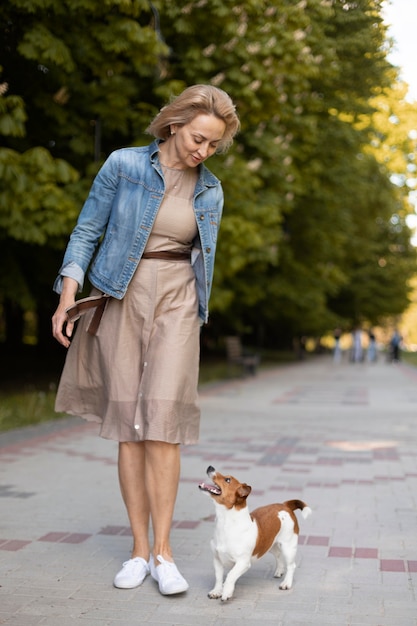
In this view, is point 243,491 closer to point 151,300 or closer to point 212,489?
point 212,489

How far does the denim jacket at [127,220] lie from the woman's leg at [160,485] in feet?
2.14

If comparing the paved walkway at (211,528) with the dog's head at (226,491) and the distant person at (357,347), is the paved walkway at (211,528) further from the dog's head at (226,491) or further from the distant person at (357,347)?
the distant person at (357,347)

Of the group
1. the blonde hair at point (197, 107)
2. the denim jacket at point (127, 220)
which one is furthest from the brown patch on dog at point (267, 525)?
the blonde hair at point (197, 107)

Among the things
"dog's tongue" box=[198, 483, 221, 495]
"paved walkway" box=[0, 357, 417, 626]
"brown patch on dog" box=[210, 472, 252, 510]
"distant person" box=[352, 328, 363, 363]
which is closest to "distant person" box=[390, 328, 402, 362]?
"distant person" box=[352, 328, 363, 363]

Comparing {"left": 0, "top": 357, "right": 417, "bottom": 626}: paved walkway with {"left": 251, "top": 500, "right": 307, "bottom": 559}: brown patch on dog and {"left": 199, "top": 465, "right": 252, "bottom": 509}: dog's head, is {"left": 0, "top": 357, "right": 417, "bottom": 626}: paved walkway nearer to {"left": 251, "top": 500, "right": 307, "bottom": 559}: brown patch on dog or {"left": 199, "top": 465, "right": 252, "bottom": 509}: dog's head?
{"left": 251, "top": 500, "right": 307, "bottom": 559}: brown patch on dog

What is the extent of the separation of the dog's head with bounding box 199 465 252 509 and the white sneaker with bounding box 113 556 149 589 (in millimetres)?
642

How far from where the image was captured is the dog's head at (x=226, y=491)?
389 centimetres

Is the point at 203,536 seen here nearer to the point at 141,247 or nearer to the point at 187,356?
the point at 187,356

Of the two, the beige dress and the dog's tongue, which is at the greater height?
the beige dress

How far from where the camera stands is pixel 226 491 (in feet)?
12.9

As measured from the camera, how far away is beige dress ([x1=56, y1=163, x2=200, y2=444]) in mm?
4215

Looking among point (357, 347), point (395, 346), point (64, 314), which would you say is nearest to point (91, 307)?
point (64, 314)

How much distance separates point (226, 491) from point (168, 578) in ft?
1.73

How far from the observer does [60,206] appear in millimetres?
11250
